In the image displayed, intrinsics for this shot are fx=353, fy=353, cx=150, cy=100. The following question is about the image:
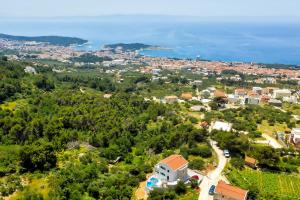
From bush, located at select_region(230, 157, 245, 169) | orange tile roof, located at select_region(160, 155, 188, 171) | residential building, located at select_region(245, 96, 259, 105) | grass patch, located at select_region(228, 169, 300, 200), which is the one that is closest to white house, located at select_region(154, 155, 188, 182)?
orange tile roof, located at select_region(160, 155, 188, 171)

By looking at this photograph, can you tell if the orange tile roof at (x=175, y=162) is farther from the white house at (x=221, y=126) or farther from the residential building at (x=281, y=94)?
the residential building at (x=281, y=94)

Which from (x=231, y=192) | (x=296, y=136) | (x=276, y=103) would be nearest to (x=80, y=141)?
(x=231, y=192)

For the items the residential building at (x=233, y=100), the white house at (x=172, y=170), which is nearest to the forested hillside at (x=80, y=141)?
the white house at (x=172, y=170)

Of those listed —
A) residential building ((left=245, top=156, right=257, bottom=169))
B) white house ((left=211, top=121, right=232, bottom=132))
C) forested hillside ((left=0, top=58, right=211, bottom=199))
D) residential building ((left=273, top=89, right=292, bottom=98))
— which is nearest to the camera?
forested hillside ((left=0, top=58, right=211, bottom=199))

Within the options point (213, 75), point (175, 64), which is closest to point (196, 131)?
point (213, 75)

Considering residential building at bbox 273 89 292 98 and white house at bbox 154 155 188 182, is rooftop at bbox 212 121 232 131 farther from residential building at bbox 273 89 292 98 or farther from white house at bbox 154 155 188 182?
residential building at bbox 273 89 292 98

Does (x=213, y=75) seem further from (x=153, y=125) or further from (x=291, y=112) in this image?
(x=153, y=125)
